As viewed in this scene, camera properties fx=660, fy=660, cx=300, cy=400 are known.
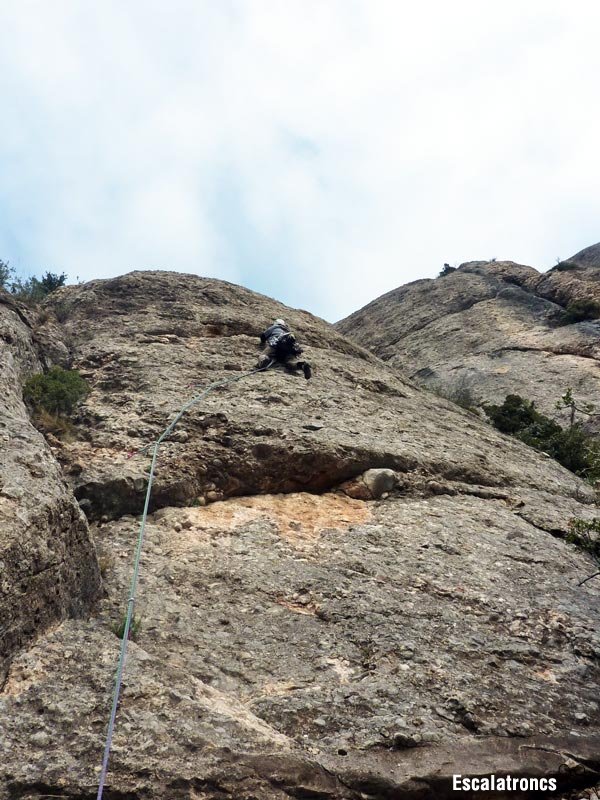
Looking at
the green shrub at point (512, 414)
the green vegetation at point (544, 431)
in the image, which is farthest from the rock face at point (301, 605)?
the green shrub at point (512, 414)

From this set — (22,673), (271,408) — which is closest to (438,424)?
(271,408)

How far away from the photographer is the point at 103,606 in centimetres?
633

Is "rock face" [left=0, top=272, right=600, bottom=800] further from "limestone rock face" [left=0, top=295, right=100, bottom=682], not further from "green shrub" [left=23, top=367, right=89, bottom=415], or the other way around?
"green shrub" [left=23, top=367, right=89, bottom=415]

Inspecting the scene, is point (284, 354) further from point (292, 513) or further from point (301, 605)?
point (301, 605)

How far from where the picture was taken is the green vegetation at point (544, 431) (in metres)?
16.2

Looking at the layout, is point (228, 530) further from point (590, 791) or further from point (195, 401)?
point (590, 791)

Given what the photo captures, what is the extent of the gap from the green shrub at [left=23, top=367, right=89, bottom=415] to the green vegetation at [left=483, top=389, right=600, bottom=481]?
438 inches

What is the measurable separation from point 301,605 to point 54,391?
5190 mm

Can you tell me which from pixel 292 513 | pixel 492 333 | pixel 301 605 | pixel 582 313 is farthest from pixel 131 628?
pixel 582 313

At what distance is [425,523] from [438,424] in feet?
13.4

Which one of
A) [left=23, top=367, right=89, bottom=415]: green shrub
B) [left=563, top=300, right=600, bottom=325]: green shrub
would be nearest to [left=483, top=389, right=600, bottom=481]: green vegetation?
[left=563, top=300, right=600, bottom=325]: green shrub

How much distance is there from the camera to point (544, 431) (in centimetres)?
1758

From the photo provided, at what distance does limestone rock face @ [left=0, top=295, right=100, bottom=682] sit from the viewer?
5.18 meters

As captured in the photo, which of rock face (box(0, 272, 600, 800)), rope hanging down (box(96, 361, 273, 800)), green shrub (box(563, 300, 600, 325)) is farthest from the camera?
green shrub (box(563, 300, 600, 325))
